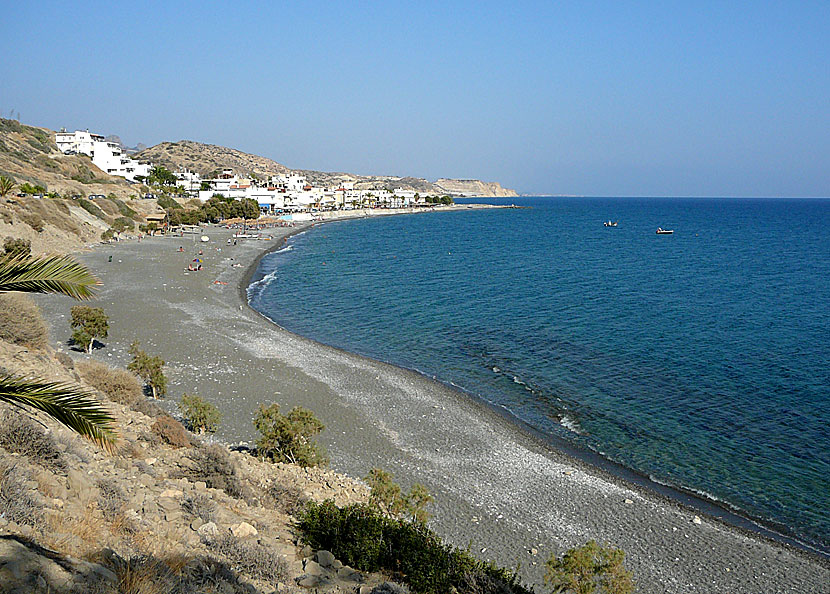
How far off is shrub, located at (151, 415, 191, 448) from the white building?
10452 cm

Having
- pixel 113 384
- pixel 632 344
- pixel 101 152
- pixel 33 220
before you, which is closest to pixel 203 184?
pixel 101 152

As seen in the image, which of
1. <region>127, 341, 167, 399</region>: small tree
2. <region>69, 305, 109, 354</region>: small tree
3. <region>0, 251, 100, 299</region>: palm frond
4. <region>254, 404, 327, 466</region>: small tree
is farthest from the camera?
<region>69, 305, 109, 354</region>: small tree

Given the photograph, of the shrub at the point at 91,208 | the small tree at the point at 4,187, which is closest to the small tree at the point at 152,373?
the small tree at the point at 4,187

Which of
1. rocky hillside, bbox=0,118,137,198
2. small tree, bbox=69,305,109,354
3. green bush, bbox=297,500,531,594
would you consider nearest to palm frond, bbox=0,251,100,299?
green bush, bbox=297,500,531,594

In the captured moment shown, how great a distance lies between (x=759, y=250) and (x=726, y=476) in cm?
6996

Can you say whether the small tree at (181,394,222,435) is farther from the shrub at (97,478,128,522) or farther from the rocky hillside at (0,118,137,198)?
the rocky hillside at (0,118,137,198)

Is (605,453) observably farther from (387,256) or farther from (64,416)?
(387,256)

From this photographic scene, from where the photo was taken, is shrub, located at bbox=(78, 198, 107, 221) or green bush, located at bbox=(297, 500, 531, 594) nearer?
green bush, located at bbox=(297, 500, 531, 594)

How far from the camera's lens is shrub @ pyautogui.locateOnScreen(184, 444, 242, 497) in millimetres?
11188

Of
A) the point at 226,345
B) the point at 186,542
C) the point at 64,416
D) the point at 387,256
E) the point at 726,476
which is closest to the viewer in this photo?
the point at 64,416

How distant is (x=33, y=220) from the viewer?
49.7 m

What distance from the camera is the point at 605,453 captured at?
18469 millimetres

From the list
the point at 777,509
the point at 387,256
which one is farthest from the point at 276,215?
the point at 777,509

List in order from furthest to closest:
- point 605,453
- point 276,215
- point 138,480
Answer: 1. point 276,215
2. point 605,453
3. point 138,480
